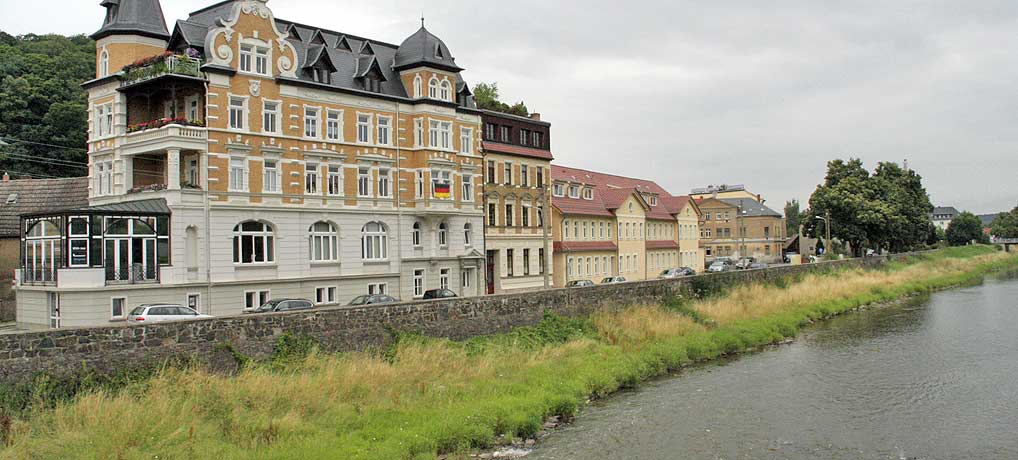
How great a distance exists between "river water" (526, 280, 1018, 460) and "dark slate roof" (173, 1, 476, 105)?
2343 cm

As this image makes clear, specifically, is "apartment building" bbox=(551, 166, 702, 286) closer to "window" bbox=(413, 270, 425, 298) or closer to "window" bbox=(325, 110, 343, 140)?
"window" bbox=(413, 270, 425, 298)

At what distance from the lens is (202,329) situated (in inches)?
853

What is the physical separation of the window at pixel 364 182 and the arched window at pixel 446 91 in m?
6.79

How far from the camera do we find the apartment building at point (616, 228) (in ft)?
190

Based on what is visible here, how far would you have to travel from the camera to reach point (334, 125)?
4106 centimetres

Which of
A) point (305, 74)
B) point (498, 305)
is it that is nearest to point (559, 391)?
point (498, 305)

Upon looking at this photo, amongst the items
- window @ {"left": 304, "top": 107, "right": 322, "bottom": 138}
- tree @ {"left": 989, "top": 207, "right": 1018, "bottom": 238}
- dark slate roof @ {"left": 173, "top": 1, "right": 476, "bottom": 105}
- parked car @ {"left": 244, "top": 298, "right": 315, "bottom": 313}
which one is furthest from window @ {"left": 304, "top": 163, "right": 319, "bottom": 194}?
tree @ {"left": 989, "top": 207, "right": 1018, "bottom": 238}

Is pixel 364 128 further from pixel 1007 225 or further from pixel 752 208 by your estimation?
pixel 1007 225

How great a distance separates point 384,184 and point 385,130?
115 inches

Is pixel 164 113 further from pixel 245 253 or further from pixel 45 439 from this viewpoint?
pixel 45 439

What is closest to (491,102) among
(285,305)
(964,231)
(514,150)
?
(514,150)

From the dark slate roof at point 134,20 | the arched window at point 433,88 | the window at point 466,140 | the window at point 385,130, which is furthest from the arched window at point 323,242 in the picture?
the dark slate roof at point 134,20

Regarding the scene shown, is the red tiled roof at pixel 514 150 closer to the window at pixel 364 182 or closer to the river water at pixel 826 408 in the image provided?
the window at pixel 364 182

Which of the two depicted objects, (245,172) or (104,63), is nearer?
(245,172)
